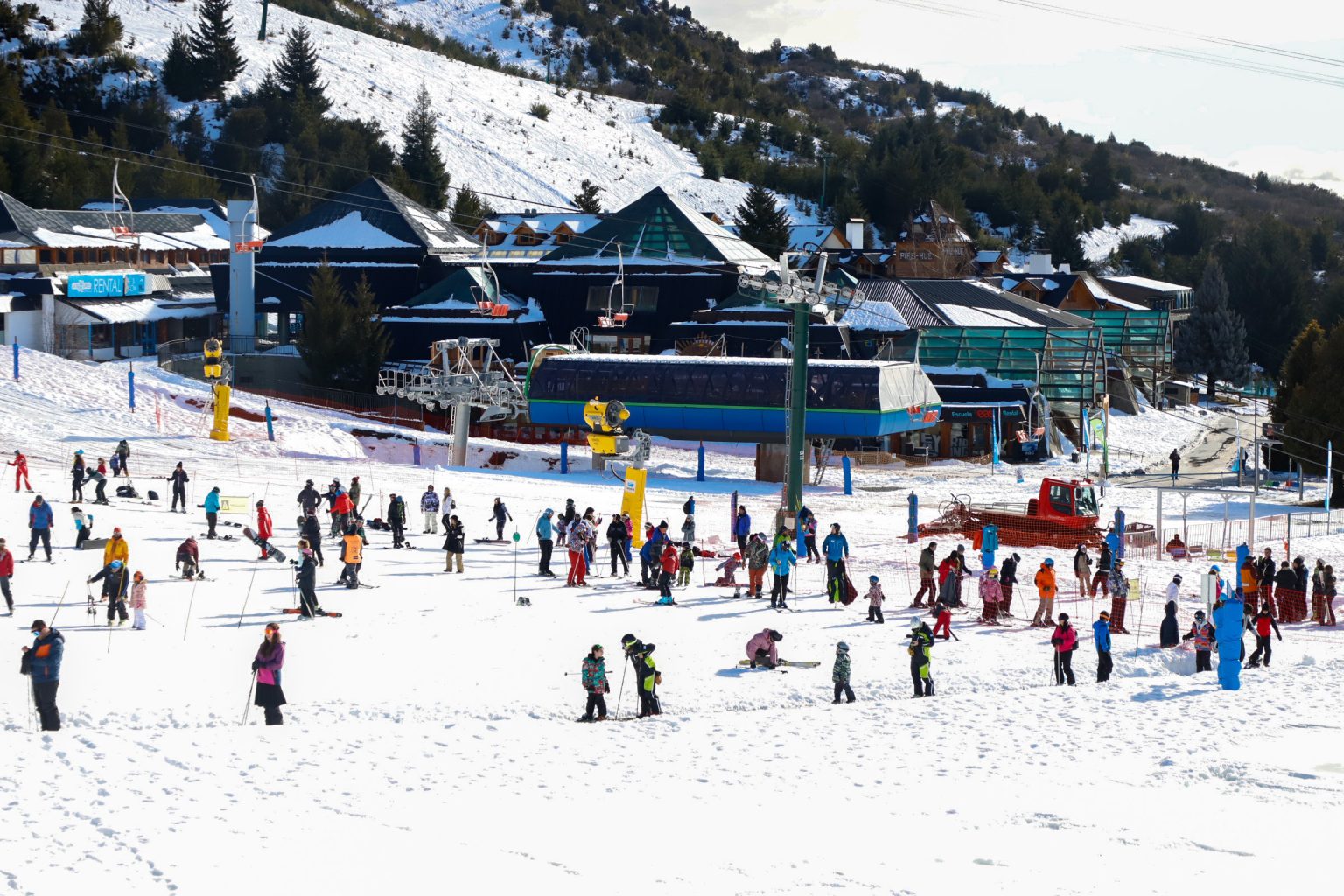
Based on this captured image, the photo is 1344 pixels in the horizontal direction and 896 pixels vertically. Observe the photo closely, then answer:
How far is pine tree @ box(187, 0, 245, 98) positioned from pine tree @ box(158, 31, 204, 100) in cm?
35

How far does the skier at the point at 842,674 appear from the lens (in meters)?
20.7

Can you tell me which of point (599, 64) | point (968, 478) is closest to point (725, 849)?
point (968, 478)

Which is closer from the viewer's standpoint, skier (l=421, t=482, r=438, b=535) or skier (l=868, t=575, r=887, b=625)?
skier (l=868, t=575, r=887, b=625)

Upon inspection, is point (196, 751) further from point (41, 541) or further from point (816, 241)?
point (816, 241)

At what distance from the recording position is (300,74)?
124688mm

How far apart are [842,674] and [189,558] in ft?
38.4

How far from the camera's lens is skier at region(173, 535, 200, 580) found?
2609cm

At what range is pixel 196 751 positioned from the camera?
671 inches

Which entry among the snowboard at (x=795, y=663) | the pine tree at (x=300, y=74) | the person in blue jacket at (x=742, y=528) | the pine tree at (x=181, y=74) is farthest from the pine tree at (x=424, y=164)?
the snowboard at (x=795, y=663)

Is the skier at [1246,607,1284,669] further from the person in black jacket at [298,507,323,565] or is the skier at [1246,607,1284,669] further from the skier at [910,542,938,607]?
the person in black jacket at [298,507,323,565]

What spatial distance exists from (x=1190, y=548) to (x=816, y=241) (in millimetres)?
65734

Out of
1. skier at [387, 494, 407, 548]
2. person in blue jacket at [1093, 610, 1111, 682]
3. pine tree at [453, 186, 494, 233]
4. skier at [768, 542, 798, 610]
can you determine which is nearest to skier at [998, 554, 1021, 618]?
skier at [768, 542, 798, 610]

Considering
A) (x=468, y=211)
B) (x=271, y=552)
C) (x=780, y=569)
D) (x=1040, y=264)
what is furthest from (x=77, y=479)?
(x=468, y=211)

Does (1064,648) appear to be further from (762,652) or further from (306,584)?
(306,584)
